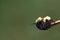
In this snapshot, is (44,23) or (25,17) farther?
(25,17)

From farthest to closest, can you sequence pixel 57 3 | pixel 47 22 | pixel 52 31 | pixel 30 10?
1. pixel 30 10
2. pixel 57 3
3. pixel 52 31
4. pixel 47 22

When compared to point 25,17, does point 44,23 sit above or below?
below

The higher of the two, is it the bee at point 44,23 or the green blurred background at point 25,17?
the green blurred background at point 25,17

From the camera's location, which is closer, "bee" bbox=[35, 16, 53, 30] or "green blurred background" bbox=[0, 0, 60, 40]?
"bee" bbox=[35, 16, 53, 30]

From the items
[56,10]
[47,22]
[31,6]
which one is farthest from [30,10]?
[47,22]

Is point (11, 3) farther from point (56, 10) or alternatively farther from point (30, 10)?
point (56, 10)

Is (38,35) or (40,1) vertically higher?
(40,1)

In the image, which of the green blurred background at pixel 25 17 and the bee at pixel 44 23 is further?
the green blurred background at pixel 25 17

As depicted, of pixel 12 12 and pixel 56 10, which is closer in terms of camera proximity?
pixel 56 10
